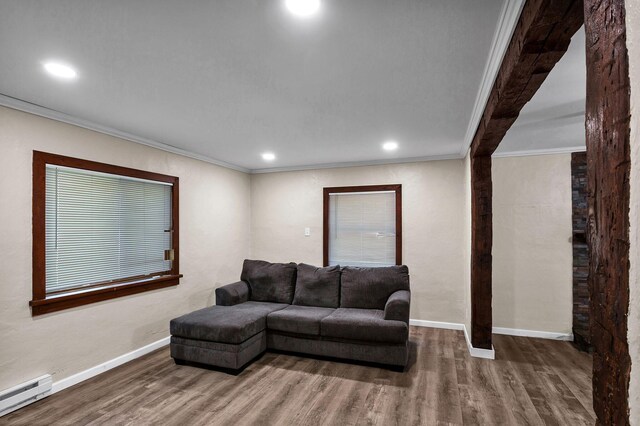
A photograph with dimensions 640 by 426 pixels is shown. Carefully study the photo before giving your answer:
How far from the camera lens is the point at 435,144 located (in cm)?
402

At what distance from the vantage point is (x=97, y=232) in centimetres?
329

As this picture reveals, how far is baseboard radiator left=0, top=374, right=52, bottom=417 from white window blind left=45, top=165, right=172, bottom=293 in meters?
0.74

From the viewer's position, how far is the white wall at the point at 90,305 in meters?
2.60

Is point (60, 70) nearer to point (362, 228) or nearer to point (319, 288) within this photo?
point (319, 288)

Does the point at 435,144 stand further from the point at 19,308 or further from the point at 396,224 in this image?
the point at 19,308

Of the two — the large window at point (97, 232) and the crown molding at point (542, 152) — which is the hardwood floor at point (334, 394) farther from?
the crown molding at point (542, 152)

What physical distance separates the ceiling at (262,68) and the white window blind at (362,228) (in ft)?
5.09

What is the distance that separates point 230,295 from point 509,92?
11.5 feet

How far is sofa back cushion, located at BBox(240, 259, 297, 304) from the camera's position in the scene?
4.29m

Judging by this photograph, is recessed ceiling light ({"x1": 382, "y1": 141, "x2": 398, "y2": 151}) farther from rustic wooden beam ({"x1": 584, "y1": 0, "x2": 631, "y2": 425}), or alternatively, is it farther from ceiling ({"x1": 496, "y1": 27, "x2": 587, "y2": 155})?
rustic wooden beam ({"x1": 584, "y1": 0, "x2": 631, "y2": 425})

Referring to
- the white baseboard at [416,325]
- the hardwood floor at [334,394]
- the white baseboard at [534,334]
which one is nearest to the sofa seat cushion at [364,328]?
the hardwood floor at [334,394]

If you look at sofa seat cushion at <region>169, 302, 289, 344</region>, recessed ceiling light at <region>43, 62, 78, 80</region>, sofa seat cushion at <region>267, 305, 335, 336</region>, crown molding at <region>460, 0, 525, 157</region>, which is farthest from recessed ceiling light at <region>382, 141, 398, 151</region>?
recessed ceiling light at <region>43, 62, 78, 80</region>

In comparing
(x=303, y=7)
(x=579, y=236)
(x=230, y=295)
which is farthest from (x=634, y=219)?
(x=579, y=236)

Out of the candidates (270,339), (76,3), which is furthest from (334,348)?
(76,3)
